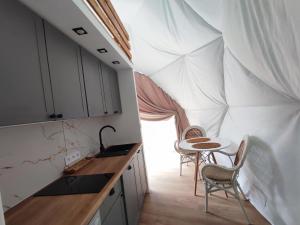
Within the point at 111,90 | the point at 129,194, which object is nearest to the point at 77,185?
the point at 129,194

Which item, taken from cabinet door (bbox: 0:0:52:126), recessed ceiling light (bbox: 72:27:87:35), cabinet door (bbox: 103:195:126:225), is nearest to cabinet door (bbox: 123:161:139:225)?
cabinet door (bbox: 103:195:126:225)

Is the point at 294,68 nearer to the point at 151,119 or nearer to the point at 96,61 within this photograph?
the point at 96,61

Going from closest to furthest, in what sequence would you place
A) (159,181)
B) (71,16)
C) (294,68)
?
(294,68) < (71,16) < (159,181)

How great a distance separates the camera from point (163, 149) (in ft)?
17.6

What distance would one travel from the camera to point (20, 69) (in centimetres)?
104

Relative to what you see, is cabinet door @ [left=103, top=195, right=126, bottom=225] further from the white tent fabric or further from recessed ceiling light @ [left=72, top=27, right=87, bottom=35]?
the white tent fabric

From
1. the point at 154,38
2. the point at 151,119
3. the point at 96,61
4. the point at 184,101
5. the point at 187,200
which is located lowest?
the point at 187,200

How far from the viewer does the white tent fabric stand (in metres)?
1.33

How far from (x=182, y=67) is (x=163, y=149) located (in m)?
2.41

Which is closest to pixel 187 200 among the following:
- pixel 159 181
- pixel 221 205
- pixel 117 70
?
pixel 221 205

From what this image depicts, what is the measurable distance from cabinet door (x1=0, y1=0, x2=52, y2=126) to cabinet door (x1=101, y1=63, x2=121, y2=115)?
1.29 m

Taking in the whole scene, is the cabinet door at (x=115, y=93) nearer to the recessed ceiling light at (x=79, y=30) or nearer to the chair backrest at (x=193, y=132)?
the recessed ceiling light at (x=79, y=30)

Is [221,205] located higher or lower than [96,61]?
lower

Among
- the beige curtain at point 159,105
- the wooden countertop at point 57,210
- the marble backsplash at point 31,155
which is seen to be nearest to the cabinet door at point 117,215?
the wooden countertop at point 57,210
